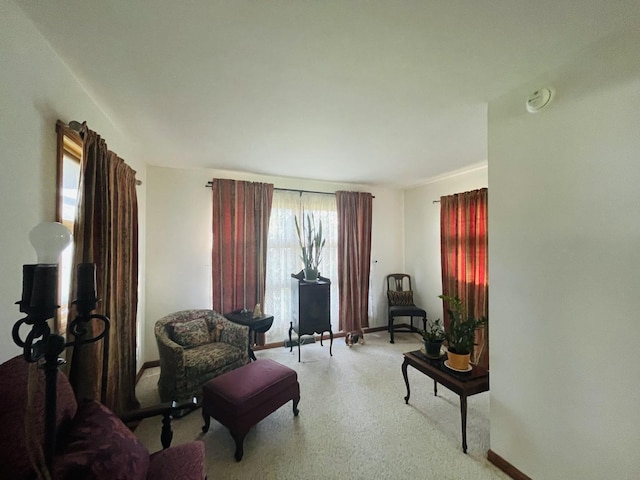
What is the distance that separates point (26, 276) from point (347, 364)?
10.6 feet

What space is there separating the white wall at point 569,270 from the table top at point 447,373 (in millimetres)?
179

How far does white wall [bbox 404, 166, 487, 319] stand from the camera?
13.1 ft

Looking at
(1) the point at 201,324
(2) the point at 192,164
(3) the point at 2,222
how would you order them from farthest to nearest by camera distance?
(2) the point at 192,164
(1) the point at 201,324
(3) the point at 2,222

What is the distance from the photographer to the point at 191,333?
270cm

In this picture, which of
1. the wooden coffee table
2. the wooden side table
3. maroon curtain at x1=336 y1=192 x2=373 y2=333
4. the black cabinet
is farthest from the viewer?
maroon curtain at x1=336 y1=192 x2=373 y2=333

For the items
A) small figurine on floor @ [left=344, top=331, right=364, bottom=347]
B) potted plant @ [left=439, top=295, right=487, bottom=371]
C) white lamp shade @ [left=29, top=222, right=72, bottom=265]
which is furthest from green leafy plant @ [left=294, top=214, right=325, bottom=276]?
Answer: white lamp shade @ [left=29, top=222, right=72, bottom=265]

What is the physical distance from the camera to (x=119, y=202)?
79.9 inches

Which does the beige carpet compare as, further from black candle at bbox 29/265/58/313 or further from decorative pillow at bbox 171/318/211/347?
black candle at bbox 29/265/58/313

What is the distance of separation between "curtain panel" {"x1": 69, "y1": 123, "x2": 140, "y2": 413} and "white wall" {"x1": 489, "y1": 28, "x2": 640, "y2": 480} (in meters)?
2.57

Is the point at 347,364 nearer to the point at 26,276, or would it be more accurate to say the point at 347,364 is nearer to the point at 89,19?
the point at 26,276

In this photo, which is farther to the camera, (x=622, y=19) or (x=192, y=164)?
(x=192, y=164)

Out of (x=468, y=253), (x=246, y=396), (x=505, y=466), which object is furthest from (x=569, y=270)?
(x=246, y=396)

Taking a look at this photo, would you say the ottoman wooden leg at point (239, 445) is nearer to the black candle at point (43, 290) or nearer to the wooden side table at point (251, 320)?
the wooden side table at point (251, 320)

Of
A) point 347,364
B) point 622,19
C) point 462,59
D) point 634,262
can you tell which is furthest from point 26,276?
point 347,364
